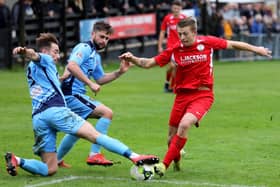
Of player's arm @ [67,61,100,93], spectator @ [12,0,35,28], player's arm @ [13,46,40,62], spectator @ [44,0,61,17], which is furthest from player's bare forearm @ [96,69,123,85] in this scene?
spectator @ [44,0,61,17]

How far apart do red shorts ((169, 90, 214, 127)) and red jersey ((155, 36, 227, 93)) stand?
0.08 metres

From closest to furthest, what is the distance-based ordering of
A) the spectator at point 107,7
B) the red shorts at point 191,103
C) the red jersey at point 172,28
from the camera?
the red shorts at point 191,103, the red jersey at point 172,28, the spectator at point 107,7

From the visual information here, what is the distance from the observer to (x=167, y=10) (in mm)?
34344

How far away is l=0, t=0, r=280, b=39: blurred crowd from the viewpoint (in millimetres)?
28812

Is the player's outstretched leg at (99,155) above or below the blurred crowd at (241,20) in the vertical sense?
above

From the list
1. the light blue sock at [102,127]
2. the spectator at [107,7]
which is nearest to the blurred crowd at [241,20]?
the spectator at [107,7]

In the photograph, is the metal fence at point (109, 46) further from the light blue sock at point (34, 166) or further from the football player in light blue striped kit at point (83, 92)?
the light blue sock at point (34, 166)

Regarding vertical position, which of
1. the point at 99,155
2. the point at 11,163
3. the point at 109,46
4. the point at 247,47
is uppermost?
the point at 247,47

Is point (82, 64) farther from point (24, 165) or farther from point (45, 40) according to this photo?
point (24, 165)

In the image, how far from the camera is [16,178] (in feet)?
33.1

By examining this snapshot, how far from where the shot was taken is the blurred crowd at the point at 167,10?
2881 centimetres

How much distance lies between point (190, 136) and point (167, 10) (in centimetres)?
2087

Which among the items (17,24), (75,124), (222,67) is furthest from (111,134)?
(222,67)

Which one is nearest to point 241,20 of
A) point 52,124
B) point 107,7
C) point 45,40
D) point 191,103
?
point 107,7
